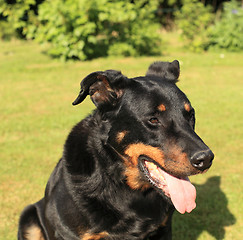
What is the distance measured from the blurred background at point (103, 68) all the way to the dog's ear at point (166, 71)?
1828 millimetres

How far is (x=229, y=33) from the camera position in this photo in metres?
15.9

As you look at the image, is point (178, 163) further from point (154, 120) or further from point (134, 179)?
point (134, 179)

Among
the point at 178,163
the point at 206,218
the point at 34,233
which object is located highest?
the point at 178,163

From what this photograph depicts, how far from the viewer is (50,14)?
45.5 feet

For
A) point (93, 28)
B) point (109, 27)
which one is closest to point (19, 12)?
point (93, 28)

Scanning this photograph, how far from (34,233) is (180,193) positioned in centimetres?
166

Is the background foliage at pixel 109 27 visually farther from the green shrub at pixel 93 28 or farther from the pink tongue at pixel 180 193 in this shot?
the pink tongue at pixel 180 193

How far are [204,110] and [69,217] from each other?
623cm

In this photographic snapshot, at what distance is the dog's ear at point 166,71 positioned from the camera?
12.1 feet

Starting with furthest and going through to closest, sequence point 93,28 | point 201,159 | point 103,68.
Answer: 1. point 93,28
2. point 103,68
3. point 201,159

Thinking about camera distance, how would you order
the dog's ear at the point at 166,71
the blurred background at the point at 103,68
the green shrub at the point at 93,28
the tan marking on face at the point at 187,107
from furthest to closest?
the green shrub at the point at 93,28 < the blurred background at the point at 103,68 < the dog's ear at the point at 166,71 < the tan marking on face at the point at 187,107

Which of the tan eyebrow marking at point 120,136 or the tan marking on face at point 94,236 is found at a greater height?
the tan eyebrow marking at point 120,136

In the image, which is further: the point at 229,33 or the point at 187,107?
the point at 229,33

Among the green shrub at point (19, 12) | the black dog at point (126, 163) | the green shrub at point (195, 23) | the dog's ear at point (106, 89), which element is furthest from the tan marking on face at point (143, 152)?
the green shrub at point (195, 23)
